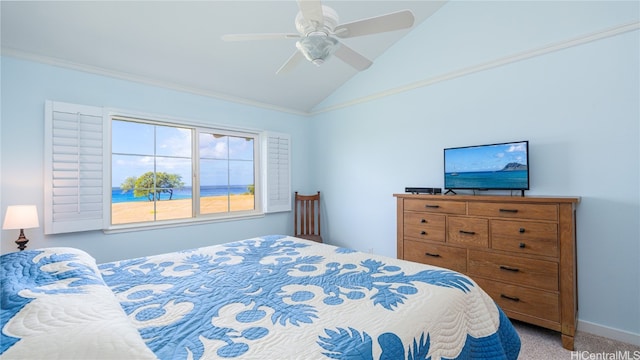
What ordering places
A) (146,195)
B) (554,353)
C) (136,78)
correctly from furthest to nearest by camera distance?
(146,195) → (136,78) → (554,353)

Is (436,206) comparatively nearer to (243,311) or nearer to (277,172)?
(243,311)

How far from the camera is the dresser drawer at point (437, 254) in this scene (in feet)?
8.11

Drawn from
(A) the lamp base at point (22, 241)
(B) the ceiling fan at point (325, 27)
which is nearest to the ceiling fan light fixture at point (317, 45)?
(B) the ceiling fan at point (325, 27)

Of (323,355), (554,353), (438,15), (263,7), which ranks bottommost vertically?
(554,353)

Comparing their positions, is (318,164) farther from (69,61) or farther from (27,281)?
(27,281)

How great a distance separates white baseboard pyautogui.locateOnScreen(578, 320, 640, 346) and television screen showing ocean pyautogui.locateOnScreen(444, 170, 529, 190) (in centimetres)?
117

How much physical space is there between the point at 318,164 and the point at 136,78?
255 cm

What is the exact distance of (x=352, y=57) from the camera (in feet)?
6.29

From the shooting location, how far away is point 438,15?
121 inches

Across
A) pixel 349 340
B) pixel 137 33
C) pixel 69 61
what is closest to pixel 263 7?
pixel 137 33

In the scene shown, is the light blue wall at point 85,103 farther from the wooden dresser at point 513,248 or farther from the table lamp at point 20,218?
the wooden dresser at point 513,248

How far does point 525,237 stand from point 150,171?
3.67 m

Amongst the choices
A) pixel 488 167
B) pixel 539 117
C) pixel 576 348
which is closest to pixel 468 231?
pixel 488 167

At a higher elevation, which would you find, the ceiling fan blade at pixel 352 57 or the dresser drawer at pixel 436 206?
the ceiling fan blade at pixel 352 57
